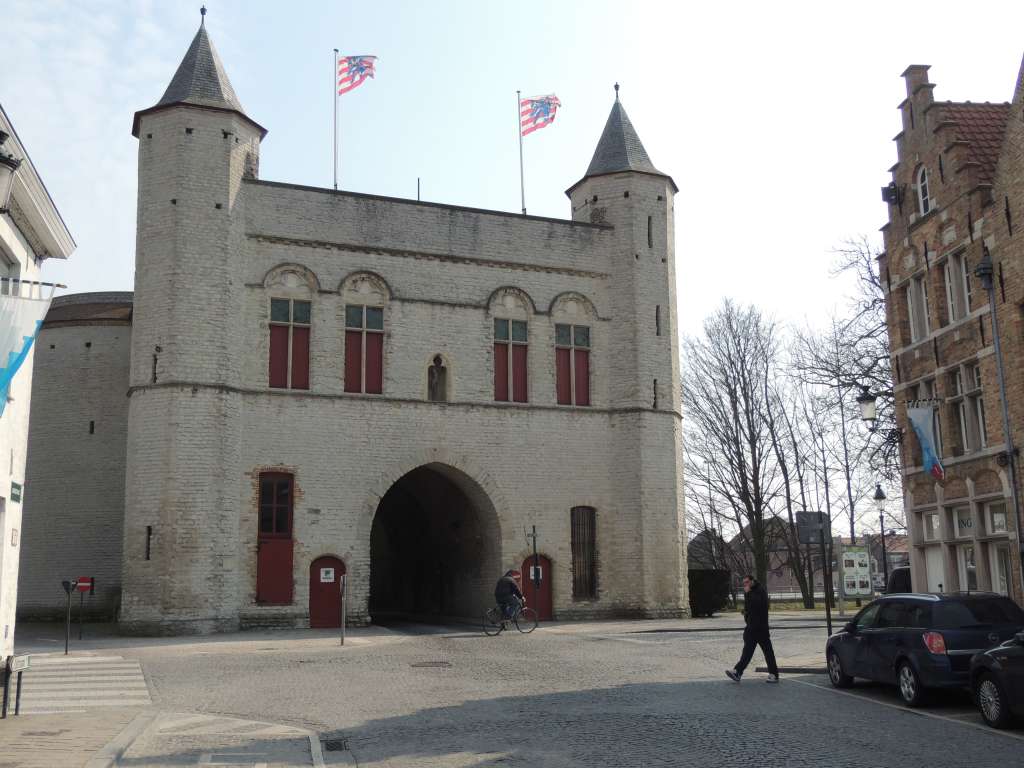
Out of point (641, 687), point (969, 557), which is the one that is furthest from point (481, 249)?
point (641, 687)

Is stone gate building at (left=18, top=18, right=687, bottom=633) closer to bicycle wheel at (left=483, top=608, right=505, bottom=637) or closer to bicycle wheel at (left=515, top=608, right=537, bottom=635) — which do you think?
bicycle wheel at (left=515, top=608, right=537, bottom=635)

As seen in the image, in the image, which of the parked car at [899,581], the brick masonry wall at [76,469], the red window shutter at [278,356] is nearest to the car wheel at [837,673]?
the red window shutter at [278,356]

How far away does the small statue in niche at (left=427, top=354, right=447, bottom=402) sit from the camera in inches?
1186

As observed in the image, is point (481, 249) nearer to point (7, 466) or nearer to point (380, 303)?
point (380, 303)

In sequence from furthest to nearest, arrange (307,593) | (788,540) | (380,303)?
1. (788,540)
2. (380,303)
3. (307,593)

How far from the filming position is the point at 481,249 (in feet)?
102

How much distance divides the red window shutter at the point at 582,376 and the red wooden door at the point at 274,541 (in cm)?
926

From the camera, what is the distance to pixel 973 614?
41.2 feet

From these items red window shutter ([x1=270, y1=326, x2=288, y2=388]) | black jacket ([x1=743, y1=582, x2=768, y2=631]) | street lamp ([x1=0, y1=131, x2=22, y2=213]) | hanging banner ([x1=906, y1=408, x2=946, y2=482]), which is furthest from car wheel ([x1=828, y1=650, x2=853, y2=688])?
red window shutter ([x1=270, y1=326, x2=288, y2=388])

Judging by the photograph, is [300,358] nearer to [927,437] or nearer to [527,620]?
[527,620]

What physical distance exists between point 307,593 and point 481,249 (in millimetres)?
11419

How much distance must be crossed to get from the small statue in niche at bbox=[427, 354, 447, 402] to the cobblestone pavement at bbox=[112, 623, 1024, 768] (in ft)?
35.1

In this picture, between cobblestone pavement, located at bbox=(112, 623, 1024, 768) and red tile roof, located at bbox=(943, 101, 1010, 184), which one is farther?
red tile roof, located at bbox=(943, 101, 1010, 184)

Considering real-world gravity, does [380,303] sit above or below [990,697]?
above
